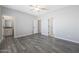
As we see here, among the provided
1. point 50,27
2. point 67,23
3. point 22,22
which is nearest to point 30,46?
point 22,22

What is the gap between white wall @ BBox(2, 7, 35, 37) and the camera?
3244 millimetres

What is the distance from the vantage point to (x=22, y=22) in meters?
3.54

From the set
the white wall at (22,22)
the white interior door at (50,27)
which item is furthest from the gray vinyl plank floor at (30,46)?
the white interior door at (50,27)

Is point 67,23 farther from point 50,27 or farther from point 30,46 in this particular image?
point 30,46

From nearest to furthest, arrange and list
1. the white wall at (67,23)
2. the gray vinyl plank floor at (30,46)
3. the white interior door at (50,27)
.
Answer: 1. the gray vinyl plank floor at (30,46)
2. the white wall at (67,23)
3. the white interior door at (50,27)

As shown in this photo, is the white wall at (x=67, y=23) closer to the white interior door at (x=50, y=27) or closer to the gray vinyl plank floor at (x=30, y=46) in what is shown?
the white interior door at (x=50, y=27)

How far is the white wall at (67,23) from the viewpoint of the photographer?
14.4 feet

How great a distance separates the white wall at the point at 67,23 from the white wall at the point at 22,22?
1257 mm

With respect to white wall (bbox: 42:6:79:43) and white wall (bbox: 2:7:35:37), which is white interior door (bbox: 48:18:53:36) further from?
white wall (bbox: 2:7:35:37)

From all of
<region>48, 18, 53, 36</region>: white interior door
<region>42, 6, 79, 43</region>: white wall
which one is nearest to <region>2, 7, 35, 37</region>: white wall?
<region>42, 6, 79, 43</region>: white wall

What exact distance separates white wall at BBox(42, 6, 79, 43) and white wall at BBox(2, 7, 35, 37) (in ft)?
4.13
